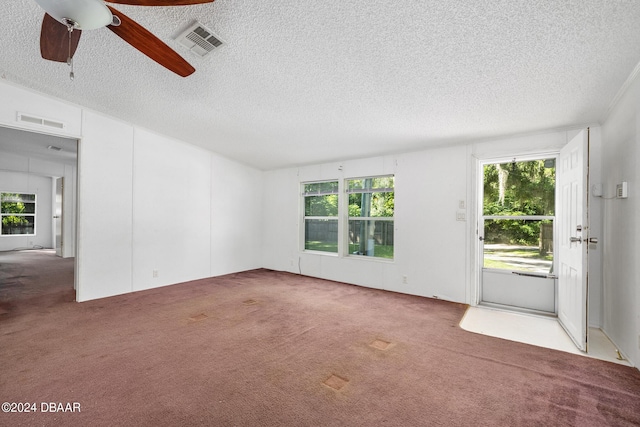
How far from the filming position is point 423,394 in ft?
6.06

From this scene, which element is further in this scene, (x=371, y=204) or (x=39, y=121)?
(x=371, y=204)

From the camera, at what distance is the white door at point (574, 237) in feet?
8.07

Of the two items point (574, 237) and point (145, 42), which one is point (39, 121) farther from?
point (574, 237)

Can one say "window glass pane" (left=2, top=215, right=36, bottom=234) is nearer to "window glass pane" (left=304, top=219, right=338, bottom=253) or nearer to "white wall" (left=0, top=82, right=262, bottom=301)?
"white wall" (left=0, top=82, right=262, bottom=301)

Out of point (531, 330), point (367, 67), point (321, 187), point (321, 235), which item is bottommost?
point (531, 330)

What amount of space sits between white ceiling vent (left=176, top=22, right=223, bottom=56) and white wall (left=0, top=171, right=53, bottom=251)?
1090cm

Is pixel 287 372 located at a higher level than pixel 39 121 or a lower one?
lower

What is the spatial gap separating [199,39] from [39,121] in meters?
3.02

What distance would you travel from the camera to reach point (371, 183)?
16.6 ft

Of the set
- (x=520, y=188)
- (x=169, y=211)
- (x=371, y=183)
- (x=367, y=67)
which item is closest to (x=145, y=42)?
(x=367, y=67)

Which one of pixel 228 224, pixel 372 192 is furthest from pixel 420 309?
pixel 228 224

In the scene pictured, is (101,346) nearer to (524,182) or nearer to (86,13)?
(86,13)

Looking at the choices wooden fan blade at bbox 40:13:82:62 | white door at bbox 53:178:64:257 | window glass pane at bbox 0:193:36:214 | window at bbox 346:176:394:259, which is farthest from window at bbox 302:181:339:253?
window glass pane at bbox 0:193:36:214

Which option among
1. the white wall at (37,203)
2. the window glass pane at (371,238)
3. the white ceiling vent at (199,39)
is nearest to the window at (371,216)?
the window glass pane at (371,238)
